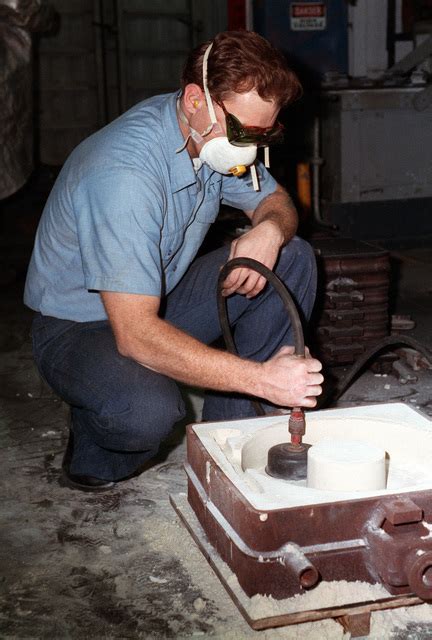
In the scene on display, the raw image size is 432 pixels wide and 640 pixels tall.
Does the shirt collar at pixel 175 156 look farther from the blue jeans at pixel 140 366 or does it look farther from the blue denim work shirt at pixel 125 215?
the blue jeans at pixel 140 366

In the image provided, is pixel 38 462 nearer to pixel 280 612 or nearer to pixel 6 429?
pixel 6 429

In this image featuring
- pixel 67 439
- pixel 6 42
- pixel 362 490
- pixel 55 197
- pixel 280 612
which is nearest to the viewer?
pixel 280 612

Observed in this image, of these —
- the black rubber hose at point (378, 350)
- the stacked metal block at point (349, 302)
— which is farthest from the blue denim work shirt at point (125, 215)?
the stacked metal block at point (349, 302)

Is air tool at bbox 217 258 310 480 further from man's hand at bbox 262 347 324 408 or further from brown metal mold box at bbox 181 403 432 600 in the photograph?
brown metal mold box at bbox 181 403 432 600

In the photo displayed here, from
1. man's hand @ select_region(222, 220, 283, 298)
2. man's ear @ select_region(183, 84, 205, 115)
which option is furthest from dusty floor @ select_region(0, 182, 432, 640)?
man's ear @ select_region(183, 84, 205, 115)

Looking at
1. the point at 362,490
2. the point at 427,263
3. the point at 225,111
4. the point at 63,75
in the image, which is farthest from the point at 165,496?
the point at 63,75

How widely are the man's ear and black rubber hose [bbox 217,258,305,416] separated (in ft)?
1.06

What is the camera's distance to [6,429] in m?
2.39

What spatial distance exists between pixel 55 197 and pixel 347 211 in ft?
9.87

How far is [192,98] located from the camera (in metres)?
1.77

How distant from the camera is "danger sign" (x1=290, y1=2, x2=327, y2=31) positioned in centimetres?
452

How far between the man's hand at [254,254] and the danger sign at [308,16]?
9.46 ft

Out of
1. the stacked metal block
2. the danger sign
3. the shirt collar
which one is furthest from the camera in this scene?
the danger sign

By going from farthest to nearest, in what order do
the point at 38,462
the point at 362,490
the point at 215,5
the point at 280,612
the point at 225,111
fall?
1. the point at 215,5
2. the point at 38,462
3. the point at 225,111
4. the point at 362,490
5. the point at 280,612
